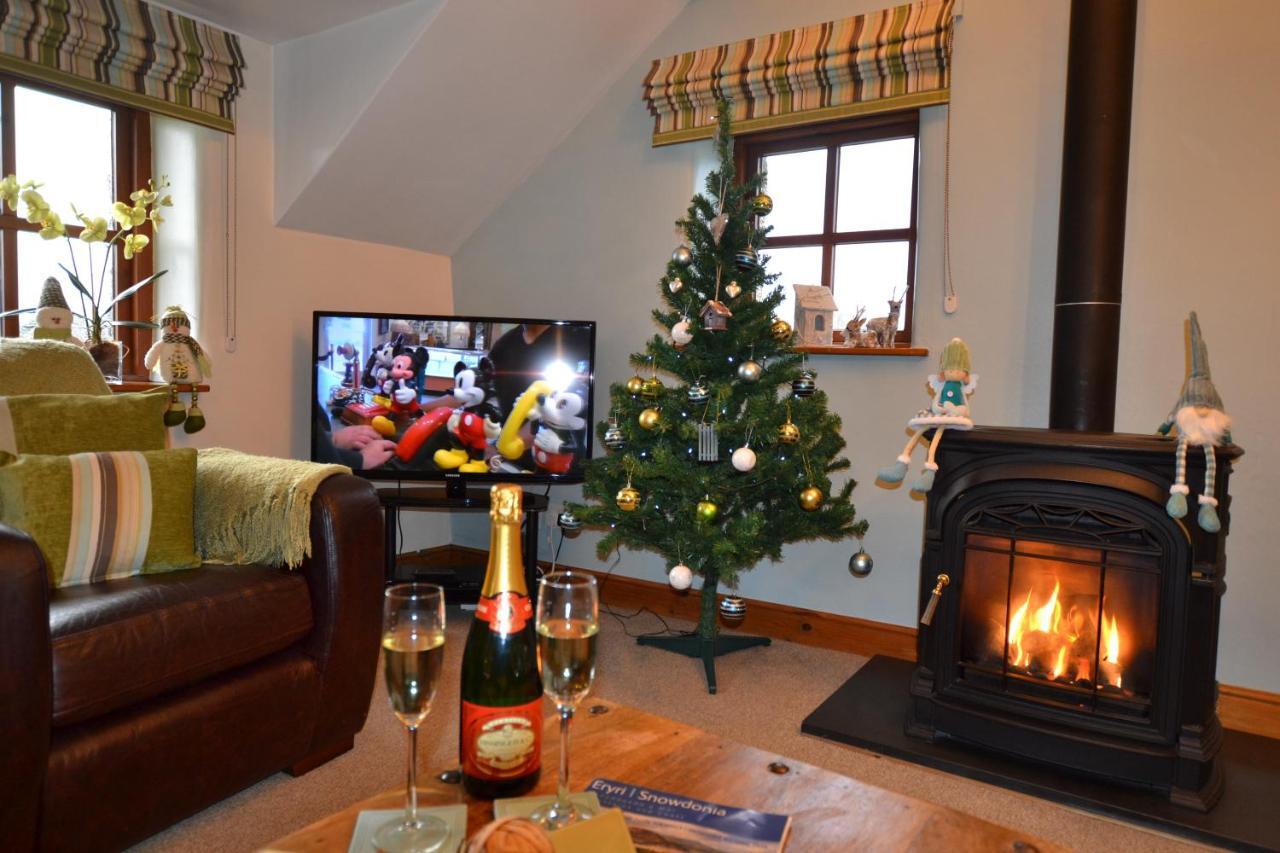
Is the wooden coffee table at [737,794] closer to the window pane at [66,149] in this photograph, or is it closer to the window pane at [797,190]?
the window pane at [797,190]

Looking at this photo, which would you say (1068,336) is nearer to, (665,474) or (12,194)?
(665,474)

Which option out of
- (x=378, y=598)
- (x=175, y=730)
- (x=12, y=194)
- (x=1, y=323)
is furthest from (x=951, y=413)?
(x=1, y=323)

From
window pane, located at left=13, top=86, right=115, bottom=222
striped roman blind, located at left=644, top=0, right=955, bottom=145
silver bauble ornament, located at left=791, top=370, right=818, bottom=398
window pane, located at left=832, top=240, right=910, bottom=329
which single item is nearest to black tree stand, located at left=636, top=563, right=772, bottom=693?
silver bauble ornament, located at left=791, top=370, right=818, bottom=398

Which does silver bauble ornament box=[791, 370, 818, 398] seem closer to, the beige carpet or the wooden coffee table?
the beige carpet

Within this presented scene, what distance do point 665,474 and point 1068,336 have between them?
1.13m

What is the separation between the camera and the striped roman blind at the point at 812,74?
272cm

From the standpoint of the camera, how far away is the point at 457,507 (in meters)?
3.10

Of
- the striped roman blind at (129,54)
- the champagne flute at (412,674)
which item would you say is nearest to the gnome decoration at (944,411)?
the champagne flute at (412,674)

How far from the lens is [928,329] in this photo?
2.80m

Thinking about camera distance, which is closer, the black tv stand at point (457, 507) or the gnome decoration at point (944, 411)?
the gnome decoration at point (944, 411)

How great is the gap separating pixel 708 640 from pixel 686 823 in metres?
1.84

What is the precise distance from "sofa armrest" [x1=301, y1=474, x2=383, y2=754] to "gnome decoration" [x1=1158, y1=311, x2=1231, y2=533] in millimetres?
1752

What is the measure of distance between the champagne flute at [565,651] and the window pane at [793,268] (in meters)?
2.30

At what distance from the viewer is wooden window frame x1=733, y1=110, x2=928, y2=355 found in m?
2.88
